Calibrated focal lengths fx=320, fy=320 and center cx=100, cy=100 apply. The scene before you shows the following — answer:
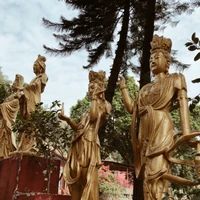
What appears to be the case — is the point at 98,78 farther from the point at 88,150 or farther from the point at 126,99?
the point at 88,150

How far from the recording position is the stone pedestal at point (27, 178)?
4880 mm

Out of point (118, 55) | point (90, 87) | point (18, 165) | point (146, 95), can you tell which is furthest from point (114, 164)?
point (146, 95)

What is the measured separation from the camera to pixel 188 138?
2.97 meters

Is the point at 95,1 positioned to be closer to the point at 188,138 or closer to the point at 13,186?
the point at 13,186

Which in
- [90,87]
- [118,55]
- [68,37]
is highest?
[68,37]

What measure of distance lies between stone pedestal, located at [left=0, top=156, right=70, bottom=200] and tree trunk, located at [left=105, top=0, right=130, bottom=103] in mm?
2699

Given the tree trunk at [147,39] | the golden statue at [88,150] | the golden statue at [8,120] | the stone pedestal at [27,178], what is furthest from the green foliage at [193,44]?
the golden statue at [8,120]

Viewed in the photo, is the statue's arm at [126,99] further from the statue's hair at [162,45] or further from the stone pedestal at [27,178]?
the stone pedestal at [27,178]

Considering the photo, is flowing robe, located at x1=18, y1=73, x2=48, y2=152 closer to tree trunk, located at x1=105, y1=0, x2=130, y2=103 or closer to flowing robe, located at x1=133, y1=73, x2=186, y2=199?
tree trunk, located at x1=105, y1=0, x2=130, y2=103

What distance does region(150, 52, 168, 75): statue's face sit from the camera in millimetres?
3670

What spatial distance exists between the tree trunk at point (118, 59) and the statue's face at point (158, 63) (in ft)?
12.6

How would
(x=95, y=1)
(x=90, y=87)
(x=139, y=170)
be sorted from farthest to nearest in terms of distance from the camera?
(x=95, y=1) → (x=90, y=87) → (x=139, y=170)

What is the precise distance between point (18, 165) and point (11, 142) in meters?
1.48

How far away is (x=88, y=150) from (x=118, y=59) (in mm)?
4389
